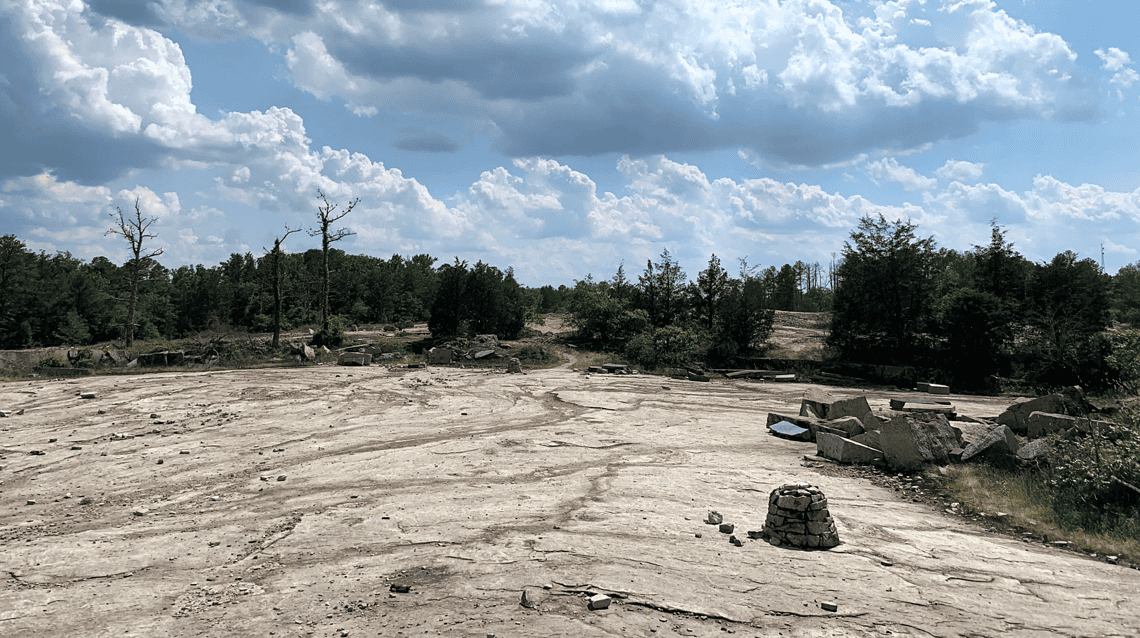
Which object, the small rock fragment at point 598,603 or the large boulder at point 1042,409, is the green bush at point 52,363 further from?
the large boulder at point 1042,409

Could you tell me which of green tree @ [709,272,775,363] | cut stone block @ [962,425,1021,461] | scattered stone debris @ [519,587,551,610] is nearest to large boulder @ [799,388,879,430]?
cut stone block @ [962,425,1021,461]

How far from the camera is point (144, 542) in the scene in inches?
246

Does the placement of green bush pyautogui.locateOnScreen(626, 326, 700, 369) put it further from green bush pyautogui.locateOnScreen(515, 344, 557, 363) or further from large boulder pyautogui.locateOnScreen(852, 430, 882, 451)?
large boulder pyautogui.locateOnScreen(852, 430, 882, 451)

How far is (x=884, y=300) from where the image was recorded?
2798 centimetres

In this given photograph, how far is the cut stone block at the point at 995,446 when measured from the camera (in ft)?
33.1

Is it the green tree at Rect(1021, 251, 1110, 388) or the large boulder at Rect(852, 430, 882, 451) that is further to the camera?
the green tree at Rect(1021, 251, 1110, 388)

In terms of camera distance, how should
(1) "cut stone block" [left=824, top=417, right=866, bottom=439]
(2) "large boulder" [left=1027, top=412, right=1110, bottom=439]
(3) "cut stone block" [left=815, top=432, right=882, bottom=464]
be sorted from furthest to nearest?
(1) "cut stone block" [left=824, top=417, right=866, bottom=439] < (2) "large boulder" [left=1027, top=412, right=1110, bottom=439] < (3) "cut stone block" [left=815, top=432, right=882, bottom=464]

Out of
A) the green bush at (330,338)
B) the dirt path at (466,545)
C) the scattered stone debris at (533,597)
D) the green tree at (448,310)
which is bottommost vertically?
the dirt path at (466,545)

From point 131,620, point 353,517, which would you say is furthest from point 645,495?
point 131,620

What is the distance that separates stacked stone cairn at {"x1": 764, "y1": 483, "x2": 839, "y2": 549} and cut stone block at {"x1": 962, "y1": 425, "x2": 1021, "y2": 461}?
580cm

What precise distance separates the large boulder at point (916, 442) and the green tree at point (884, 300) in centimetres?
1827

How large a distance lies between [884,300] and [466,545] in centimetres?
2744

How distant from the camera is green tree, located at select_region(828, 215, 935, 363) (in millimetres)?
27422

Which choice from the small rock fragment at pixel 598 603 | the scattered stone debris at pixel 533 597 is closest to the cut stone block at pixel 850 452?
the small rock fragment at pixel 598 603
